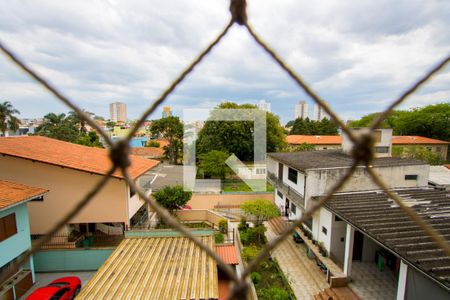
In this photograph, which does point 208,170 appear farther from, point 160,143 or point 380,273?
point 160,143

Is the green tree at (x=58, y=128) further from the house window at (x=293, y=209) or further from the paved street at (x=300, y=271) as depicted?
the paved street at (x=300, y=271)

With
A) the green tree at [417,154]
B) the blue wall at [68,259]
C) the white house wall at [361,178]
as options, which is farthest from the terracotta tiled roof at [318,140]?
the blue wall at [68,259]

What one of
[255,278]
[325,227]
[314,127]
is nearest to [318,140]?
[314,127]

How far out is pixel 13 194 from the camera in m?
7.26

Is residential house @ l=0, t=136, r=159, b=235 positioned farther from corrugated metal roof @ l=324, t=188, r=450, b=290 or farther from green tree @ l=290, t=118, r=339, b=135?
green tree @ l=290, t=118, r=339, b=135

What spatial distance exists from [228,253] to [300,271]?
2.76 metres

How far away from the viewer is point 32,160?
8945 mm

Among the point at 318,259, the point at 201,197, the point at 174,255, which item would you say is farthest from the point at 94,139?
the point at 318,259

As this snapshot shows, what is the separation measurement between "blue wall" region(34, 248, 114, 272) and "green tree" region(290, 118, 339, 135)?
37510mm

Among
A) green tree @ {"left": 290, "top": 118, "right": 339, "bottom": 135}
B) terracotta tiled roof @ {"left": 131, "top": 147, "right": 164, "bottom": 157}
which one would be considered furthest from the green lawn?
green tree @ {"left": 290, "top": 118, "right": 339, "bottom": 135}

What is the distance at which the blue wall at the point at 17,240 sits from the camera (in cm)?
681

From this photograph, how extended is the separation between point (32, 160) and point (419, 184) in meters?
15.2

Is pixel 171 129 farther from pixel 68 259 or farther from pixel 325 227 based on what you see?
pixel 325 227

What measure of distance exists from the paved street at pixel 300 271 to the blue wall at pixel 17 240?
328 inches
